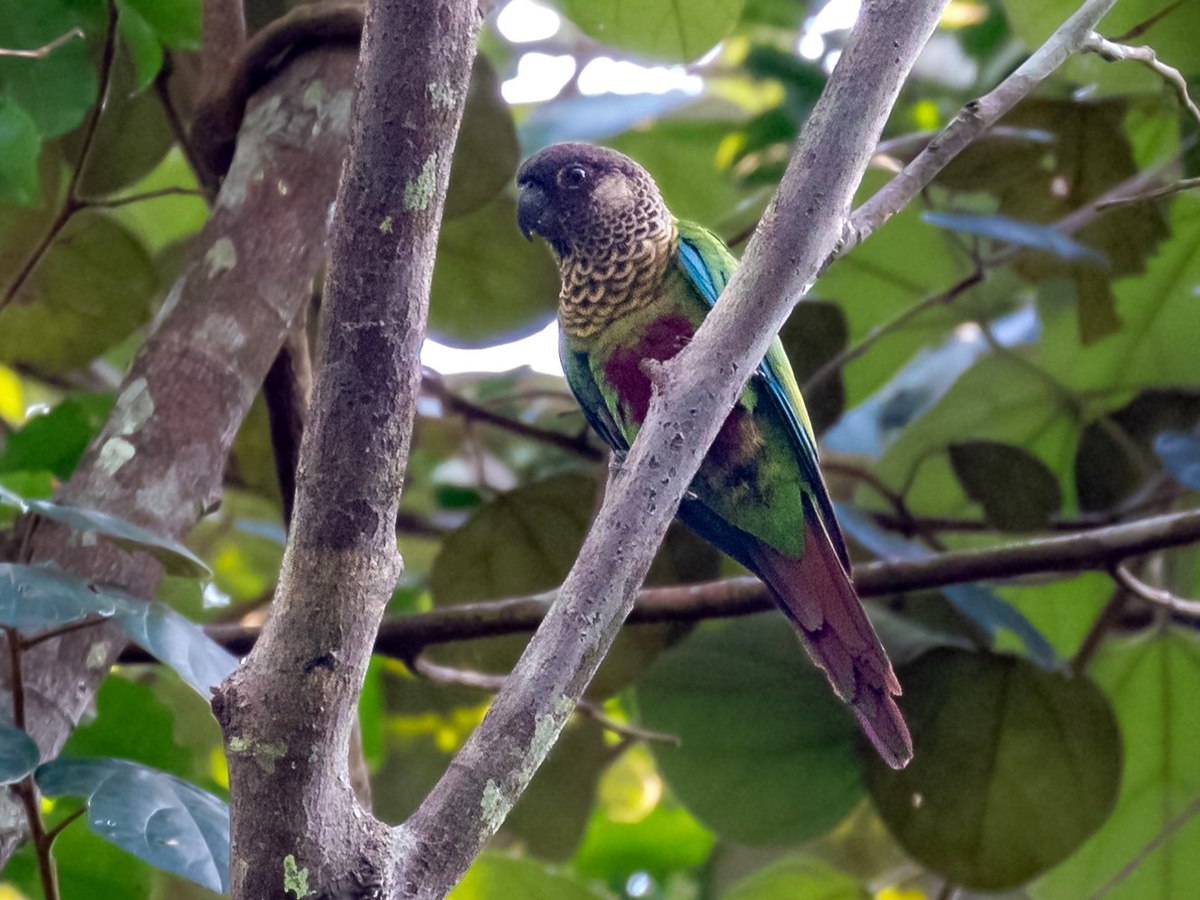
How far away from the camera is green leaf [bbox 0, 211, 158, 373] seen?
6.27 ft

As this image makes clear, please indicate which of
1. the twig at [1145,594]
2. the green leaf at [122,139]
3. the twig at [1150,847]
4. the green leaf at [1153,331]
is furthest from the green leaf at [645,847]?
the green leaf at [122,139]

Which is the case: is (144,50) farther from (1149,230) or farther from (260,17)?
(1149,230)

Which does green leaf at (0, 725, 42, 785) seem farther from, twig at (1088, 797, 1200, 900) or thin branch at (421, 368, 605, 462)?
twig at (1088, 797, 1200, 900)

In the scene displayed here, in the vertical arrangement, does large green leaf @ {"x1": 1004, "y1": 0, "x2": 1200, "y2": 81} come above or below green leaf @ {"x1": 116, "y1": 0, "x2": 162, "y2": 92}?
below

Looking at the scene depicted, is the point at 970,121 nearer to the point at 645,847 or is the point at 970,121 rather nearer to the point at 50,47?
the point at 50,47

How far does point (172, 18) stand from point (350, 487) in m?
1.08

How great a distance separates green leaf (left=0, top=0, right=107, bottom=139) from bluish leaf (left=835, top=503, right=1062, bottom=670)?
3.79 ft

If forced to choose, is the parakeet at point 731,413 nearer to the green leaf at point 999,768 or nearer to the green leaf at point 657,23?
the green leaf at point 657,23

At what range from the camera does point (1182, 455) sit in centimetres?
178

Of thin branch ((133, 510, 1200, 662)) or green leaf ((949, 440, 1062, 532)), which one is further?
green leaf ((949, 440, 1062, 532))

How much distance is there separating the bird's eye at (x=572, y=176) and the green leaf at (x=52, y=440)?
2.29ft

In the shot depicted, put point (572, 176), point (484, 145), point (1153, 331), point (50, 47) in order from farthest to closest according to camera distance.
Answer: point (1153, 331), point (484, 145), point (572, 176), point (50, 47)

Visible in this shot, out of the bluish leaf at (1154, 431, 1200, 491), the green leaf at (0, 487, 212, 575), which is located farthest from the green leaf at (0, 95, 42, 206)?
the bluish leaf at (1154, 431, 1200, 491)

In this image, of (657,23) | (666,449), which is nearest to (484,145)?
(657,23)
